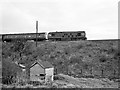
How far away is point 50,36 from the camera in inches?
2559

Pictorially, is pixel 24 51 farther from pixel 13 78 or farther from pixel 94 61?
pixel 13 78

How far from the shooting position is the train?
205 ft

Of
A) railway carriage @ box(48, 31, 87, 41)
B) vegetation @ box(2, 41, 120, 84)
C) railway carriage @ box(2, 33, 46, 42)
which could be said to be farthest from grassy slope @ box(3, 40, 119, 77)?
railway carriage @ box(2, 33, 46, 42)

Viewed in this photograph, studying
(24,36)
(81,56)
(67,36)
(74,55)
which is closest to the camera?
(81,56)

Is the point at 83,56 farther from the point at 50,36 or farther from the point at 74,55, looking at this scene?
the point at 50,36

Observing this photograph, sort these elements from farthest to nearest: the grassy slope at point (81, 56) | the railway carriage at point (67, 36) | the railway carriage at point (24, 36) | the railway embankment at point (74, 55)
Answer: the railway carriage at point (24, 36) → the railway carriage at point (67, 36) → the railway embankment at point (74, 55) → the grassy slope at point (81, 56)

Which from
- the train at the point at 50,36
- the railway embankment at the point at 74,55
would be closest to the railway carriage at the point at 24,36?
the train at the point at 50,36

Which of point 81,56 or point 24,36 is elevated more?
point 24,36

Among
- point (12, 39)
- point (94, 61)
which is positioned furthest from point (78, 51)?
point (12, 39)

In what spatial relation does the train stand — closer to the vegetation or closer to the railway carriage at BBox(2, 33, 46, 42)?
the railway carriage at BBox(2, 33, 46, 42)

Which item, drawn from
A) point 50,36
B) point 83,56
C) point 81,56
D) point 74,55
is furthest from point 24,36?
point 83,56

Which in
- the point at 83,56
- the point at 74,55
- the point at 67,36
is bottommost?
the point at 83,56

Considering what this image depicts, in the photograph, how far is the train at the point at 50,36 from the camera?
205 ft

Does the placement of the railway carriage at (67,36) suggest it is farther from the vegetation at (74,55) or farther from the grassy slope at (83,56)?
the grassy slope at (83,56)
